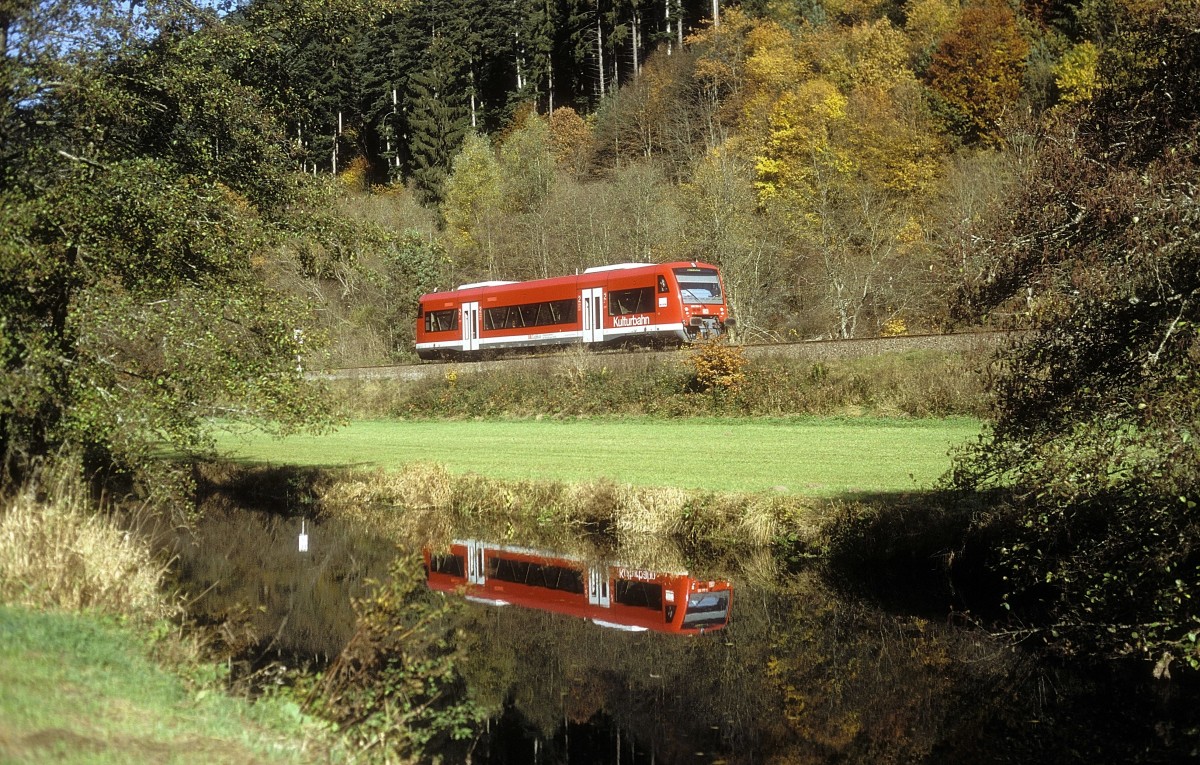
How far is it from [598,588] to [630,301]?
2135 centimetres

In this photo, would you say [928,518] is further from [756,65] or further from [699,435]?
[756,65]

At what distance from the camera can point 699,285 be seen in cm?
3431

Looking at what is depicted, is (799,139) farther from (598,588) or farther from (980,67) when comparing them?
(598,588)

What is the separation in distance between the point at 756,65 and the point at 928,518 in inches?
1735

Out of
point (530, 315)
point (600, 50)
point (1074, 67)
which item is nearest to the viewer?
point (530, 315)

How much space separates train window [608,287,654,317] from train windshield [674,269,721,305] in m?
1.00

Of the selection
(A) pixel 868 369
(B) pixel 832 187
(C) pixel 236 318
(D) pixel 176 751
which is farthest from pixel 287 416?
(B) pixel 832 187

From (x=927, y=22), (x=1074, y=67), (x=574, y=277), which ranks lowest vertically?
(x=574, y=277)

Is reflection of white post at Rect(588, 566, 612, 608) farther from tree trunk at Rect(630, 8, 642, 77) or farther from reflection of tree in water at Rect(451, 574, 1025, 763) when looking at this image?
tree trunk at Rect(630, 8, 642, 77)

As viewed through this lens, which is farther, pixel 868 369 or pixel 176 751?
pixel 868 369

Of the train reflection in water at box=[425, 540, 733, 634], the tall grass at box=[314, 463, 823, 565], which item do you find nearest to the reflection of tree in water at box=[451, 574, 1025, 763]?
the train reflection in water at box=[425, 540, 733, 634]

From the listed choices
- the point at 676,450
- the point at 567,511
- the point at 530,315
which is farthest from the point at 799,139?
the point at 567,511

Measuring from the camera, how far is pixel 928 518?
1412 cm

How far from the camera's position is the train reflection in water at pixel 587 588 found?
12.9 metres
